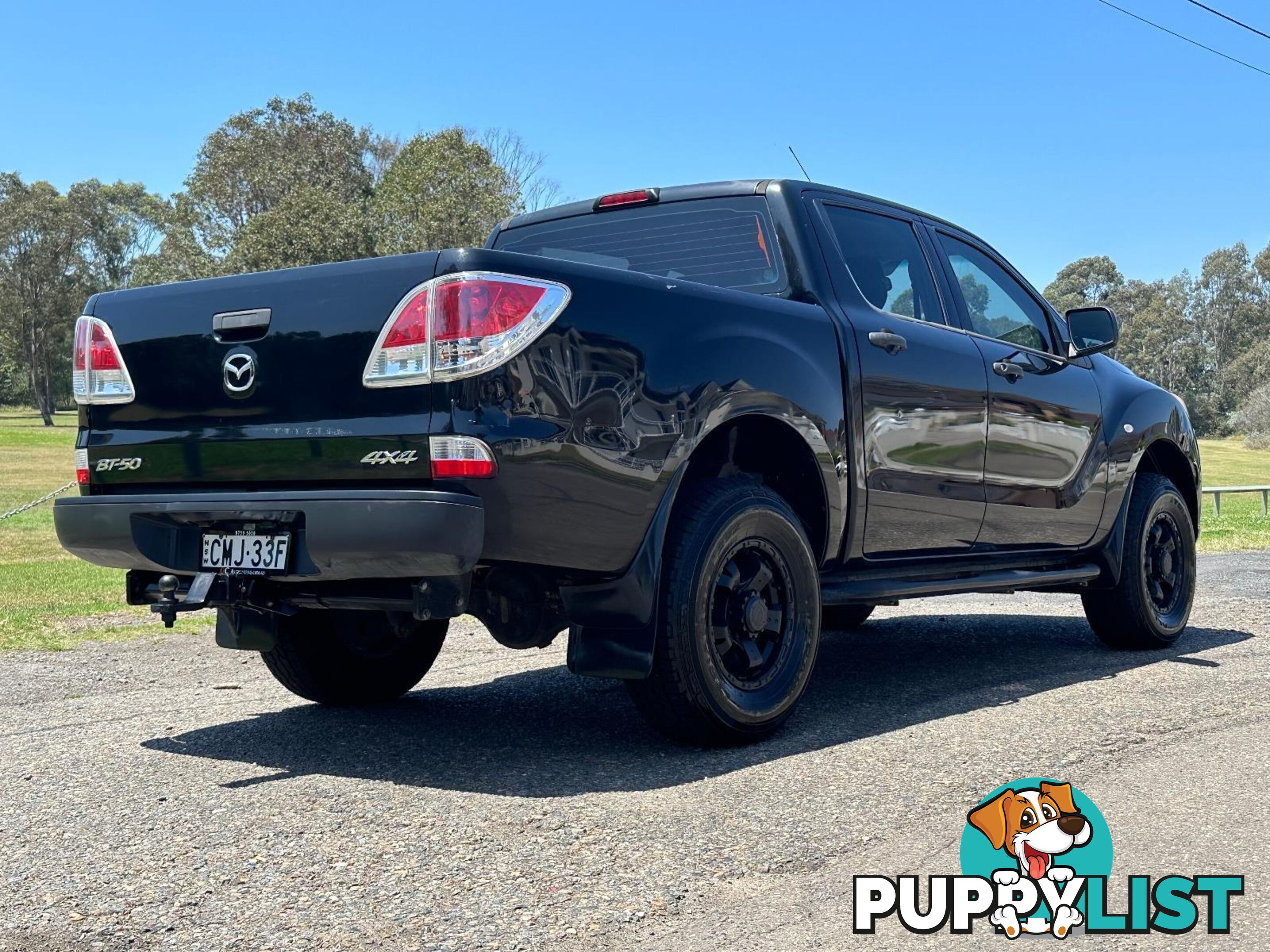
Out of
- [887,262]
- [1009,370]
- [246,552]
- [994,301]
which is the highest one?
[887,262]

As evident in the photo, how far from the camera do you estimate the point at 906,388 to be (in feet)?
17.2

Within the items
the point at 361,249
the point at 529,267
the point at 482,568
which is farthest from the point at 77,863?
the point at 361,249

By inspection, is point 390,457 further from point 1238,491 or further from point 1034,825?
point 1238,491

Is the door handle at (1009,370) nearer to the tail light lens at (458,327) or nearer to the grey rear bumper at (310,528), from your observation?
the tail light lens at (458,327)

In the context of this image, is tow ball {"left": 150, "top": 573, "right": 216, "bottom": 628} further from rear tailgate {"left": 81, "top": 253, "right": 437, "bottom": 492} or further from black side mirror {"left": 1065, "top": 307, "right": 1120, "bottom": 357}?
black side mirror {"left": 1065, "top": 307, "right": 1120, "bottom": 357}

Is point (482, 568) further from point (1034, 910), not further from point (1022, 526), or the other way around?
point (1022, 526)

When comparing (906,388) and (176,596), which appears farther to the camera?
(906,388)

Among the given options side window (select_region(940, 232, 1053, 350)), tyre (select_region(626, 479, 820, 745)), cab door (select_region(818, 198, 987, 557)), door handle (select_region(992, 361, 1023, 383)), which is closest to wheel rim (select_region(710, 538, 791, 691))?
tyre (select_region(626, 479, 820, 745))

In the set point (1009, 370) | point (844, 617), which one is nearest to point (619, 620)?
point (1009, 370)

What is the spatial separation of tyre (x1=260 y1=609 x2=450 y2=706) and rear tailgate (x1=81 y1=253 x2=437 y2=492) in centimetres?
92

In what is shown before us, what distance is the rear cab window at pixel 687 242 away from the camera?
526 cm

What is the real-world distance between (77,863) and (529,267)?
1945 mm

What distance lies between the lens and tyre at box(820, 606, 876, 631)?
24.7 feet

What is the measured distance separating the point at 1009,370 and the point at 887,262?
772 millimetres
